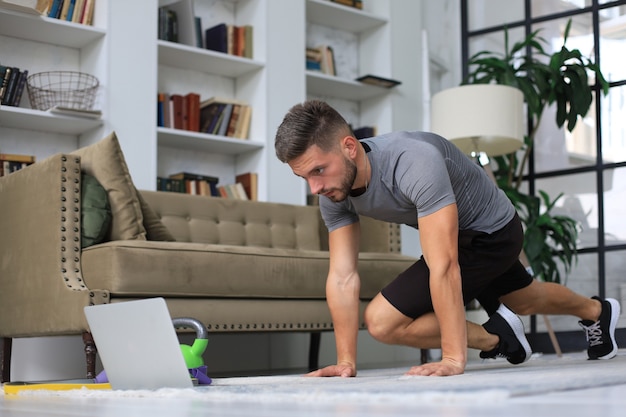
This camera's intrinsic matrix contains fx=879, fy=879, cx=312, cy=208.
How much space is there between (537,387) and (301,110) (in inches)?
39.2

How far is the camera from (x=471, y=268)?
2580 mm

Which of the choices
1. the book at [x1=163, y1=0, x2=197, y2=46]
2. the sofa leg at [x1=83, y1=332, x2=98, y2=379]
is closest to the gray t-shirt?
the sofa leg at [x1=83, y1=332, x2=98, y2=379]

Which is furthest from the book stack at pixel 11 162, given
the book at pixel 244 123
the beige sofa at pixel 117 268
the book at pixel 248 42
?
the book at pixel 248 42

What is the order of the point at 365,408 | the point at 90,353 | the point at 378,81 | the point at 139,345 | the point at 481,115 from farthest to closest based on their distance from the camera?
the point at 378,81, the point at 481,115, the point at 90,353, the point at 139,345, the point at 365,408

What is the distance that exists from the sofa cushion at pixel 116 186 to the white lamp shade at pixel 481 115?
6.22 ft

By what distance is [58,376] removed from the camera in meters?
3.76

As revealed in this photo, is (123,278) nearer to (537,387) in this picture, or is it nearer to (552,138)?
(537,387)

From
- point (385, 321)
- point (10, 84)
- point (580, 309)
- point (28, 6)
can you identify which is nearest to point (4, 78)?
point (10, 84)

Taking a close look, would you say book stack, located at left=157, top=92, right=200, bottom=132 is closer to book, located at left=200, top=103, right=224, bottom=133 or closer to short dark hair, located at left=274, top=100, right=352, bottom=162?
book, located at left=200, top=103, right=224, bottom=133

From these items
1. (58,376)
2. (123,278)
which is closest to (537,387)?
(123,278)

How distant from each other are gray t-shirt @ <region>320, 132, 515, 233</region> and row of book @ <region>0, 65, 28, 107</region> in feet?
7.07

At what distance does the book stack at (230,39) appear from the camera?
16.0 ft

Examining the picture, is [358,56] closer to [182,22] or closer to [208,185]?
[182,22]

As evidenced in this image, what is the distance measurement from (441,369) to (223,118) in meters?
2.98
